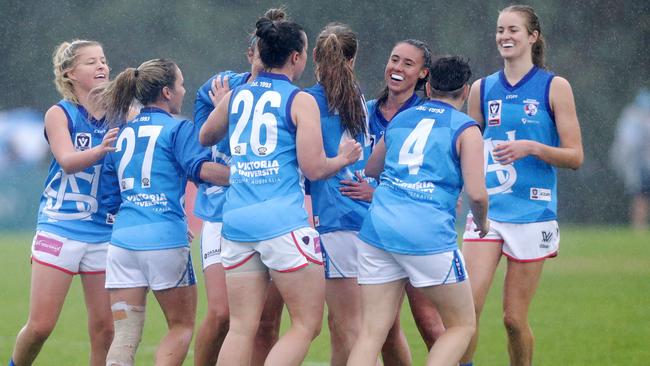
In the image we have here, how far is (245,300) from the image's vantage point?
5309mm

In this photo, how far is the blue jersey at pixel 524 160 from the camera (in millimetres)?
6199

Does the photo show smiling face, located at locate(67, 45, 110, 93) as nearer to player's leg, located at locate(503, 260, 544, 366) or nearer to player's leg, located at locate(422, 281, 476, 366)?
player's leg, located at locate(422, 281, 476, 366)

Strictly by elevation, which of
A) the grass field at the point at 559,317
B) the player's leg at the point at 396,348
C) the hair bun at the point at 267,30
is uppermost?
the hair bun at the point at 267,30

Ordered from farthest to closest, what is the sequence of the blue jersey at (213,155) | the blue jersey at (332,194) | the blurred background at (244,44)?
the blurred background at (244,44)
the blue jersey at (213,155)
the blue jersey at (332,194)

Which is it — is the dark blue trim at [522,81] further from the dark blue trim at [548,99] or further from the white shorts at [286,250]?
the white shorts at [286,250]

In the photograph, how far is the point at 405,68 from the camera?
5.85 metres

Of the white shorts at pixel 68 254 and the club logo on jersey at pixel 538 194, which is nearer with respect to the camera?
the white shorts at pixel 68 254

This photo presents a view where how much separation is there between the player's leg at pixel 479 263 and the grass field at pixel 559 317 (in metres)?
1.70

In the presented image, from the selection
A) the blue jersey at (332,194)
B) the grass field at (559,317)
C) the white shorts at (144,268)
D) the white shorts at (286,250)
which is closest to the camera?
the white shorts at (286,250)

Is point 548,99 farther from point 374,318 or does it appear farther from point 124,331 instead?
point 124,331

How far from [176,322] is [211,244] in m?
0.48

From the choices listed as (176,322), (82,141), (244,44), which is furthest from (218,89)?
(244,44)

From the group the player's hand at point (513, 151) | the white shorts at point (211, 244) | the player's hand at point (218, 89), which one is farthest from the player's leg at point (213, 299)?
the player's hand at point (513, 151)

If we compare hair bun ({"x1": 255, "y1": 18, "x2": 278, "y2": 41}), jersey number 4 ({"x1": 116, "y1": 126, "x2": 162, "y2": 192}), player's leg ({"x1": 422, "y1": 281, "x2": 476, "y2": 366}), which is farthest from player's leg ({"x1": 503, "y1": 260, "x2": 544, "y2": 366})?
jersey number 4 ({"x1": 116, "y1": 126, "x2": 162, "y2": 192})
